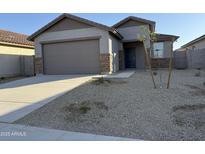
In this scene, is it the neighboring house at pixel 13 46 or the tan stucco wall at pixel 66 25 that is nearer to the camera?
the tan stucco wall at pixel 66 25

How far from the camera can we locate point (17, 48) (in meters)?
17.0

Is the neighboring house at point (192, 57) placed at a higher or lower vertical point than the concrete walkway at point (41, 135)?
higher

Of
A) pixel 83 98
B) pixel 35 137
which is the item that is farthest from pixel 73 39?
pixel 35 137

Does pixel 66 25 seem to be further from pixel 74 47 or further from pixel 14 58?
pixel 14 58

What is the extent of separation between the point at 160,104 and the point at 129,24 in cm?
1379

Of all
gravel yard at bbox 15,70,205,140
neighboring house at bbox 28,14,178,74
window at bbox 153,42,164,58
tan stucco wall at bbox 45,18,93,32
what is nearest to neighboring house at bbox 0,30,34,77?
neighboring house at bbox 28,14,178,74

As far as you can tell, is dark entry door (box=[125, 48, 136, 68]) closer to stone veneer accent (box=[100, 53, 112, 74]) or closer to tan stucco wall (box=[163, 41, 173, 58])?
tan stucco wall (box=[163, 41, 173, 58])

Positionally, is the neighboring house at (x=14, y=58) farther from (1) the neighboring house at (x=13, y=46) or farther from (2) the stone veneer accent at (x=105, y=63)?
(2) the stone veneer accent at (x=105, y=63)

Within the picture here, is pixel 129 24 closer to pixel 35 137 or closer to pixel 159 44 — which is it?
pixel 159 44

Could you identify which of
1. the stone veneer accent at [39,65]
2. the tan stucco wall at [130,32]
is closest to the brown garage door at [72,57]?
the stone veneer accent at [39,65]

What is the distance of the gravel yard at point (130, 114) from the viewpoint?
3.97 meters

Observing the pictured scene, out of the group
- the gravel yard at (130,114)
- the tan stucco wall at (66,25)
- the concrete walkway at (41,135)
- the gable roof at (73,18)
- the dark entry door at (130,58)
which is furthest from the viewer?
the dark entry door at (130,58)

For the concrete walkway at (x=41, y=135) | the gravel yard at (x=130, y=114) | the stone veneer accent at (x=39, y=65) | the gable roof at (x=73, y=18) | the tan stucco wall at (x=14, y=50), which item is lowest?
the concrete walkway at (x=41, y=135)

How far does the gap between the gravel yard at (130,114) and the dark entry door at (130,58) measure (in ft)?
40.4
